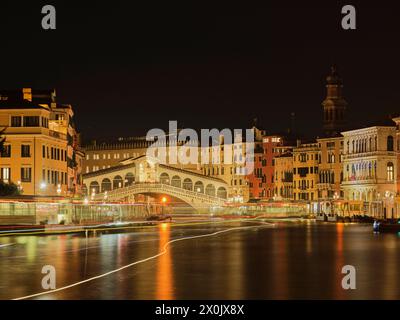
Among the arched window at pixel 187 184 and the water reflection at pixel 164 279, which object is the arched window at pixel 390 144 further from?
the water reflection at pixel 164 279

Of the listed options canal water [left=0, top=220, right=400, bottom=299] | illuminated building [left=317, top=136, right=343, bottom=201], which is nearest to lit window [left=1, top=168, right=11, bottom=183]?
canal water [left=0, top=220, right=400, bottom=299]

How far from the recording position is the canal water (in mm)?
24422

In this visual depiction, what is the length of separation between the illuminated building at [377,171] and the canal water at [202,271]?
265 ft

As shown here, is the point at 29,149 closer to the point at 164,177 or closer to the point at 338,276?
the point at 338,276

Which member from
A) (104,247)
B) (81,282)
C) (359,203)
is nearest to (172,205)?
(359,203)

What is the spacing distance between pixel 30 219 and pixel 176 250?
33.0 m

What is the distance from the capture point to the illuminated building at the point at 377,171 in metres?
127

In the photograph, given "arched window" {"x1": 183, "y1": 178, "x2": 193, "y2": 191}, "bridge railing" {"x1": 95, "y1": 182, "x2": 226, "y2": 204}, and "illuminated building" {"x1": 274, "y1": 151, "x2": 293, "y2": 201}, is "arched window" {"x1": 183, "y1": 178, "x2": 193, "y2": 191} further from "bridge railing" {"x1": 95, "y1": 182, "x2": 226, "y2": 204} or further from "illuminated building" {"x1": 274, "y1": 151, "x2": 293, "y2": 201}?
"bridge railing" {"x1": 95, "y1": 182, "x2": 226, "y2": 204}

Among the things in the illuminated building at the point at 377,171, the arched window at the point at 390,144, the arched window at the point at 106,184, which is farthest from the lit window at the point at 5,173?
the arched window at the point at 106,184

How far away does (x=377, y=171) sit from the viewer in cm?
13012

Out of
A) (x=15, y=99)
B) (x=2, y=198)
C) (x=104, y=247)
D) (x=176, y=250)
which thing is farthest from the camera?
(x=15, y=99)
